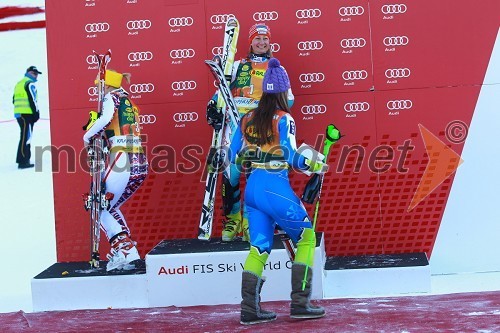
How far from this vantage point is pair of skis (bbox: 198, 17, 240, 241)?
7.03 m

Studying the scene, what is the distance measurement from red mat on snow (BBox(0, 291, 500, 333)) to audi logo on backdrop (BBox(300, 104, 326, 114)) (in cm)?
172

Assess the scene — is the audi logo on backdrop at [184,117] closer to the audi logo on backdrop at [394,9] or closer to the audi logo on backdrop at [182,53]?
the audi logo on backdrop at [182,53]

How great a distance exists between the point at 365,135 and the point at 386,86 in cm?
43

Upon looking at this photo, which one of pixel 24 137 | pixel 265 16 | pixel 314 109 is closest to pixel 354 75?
pixel 314 109

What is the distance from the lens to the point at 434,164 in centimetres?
747

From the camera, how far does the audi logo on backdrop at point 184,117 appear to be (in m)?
7.61

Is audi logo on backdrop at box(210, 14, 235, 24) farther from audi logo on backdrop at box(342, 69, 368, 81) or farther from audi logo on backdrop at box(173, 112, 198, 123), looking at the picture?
audi logo on backdrop at box(342, 69, 368, 81)

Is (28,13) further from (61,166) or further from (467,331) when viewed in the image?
(467,331)

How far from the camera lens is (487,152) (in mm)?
7441

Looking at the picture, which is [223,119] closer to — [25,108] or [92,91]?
[92,91]

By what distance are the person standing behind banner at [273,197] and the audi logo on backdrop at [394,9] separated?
6.40 feet

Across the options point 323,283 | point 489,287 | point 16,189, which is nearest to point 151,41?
point 323,283

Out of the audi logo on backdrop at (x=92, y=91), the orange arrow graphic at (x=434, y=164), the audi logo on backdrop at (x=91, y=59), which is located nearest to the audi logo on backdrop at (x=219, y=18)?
the audi logo on backdrop at (x=91, y=59)

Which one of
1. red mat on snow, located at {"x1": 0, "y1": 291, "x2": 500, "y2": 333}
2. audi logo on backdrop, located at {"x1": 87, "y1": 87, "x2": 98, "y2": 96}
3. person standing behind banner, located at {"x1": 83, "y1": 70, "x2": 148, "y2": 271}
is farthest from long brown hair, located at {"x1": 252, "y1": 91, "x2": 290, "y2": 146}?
audi logo on backdrop, located at {"x1": 87, "y1": 87, "x2": 98, "y2": 96}
